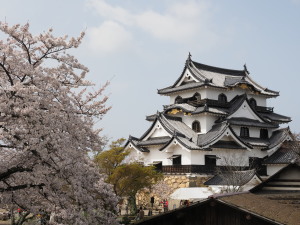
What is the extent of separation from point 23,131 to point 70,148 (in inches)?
54.0

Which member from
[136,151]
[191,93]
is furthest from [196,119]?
[136,151]

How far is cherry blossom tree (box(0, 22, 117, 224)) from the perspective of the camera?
11.9 metres

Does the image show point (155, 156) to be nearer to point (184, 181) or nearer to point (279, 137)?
point (184, 181)

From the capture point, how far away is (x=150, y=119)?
161ft

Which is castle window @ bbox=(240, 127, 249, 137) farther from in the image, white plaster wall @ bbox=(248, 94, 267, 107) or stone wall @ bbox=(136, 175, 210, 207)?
stone wall @ bbox=(136, 175, 210, 207)

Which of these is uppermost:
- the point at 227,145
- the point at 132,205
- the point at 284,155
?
the point at 227,145

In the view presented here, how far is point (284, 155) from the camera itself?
43156 millimetres

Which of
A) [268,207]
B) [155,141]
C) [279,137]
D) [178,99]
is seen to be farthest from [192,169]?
[268,207]

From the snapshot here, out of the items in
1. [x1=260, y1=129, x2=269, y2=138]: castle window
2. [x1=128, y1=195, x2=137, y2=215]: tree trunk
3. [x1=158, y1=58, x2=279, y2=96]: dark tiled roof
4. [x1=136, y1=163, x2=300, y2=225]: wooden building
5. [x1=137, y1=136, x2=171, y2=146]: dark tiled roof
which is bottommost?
[x1=128, y1=195, x2=137, y2=215]: tree trunk

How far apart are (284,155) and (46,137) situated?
35590mm

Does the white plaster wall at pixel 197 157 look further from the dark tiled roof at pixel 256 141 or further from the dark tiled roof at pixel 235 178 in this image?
the dark tiled roof at pixel 256 141

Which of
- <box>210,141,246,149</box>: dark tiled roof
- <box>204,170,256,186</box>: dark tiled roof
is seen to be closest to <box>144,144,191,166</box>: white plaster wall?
<box>210,141,246,149</box>: dark tiled roof

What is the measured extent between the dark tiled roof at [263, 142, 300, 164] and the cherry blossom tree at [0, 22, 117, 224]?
31.6 metres

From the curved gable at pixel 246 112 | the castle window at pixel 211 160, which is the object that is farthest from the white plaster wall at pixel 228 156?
the curved gable at pixel 246 112
